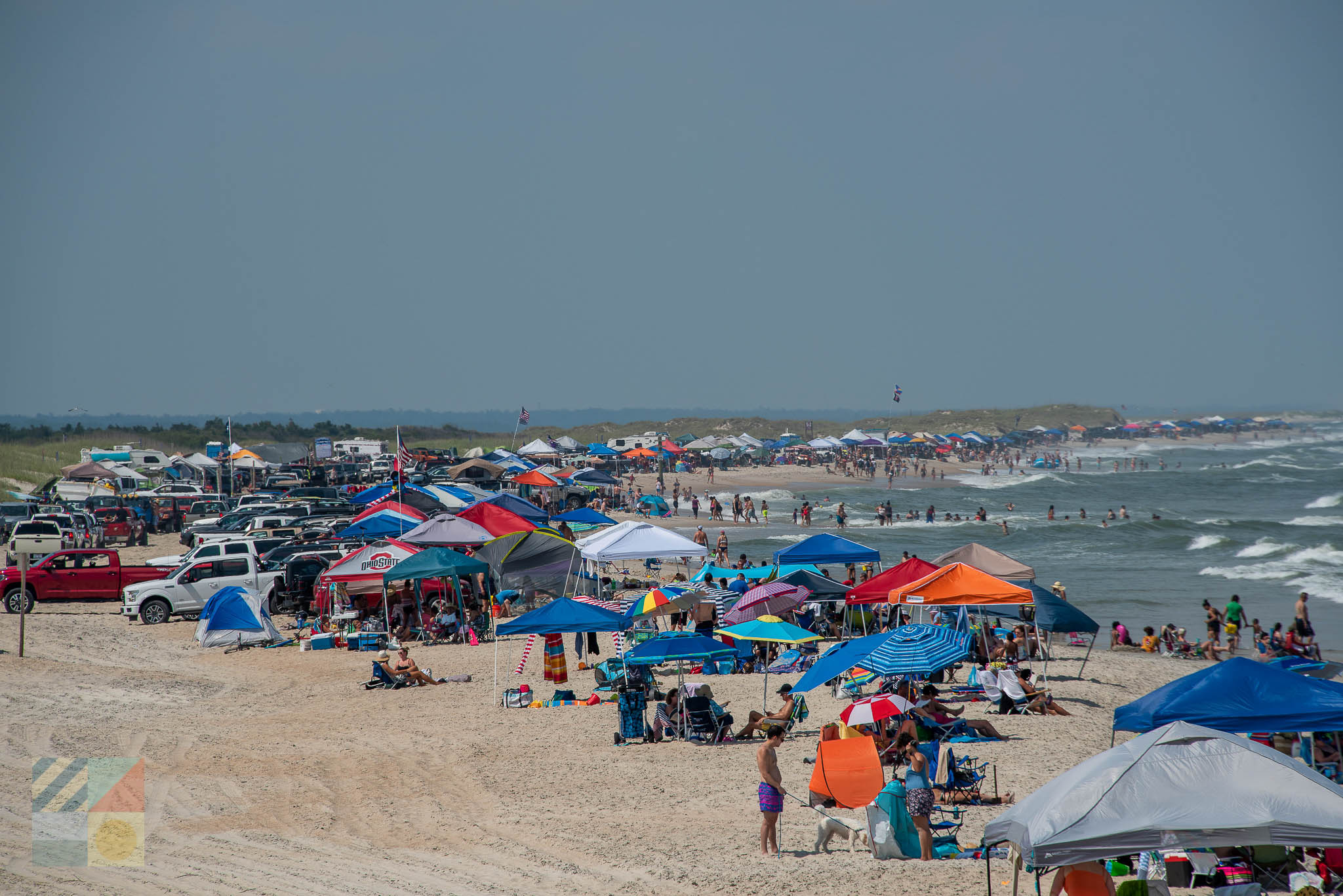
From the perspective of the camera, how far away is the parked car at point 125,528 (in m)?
31.7

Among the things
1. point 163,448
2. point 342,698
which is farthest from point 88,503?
point 163,448

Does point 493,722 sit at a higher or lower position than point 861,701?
lower

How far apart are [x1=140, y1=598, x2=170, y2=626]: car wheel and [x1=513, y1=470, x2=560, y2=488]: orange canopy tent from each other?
19723 millimetres

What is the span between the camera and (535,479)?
40906mm

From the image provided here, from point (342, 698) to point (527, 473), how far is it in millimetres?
27278

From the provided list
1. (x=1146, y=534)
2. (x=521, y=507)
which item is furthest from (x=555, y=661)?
(x=1146, y=534)

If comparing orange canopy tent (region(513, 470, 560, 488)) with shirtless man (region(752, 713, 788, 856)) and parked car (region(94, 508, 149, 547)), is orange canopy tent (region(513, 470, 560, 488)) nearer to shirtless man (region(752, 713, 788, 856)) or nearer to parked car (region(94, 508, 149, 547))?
parked car (region(94, 508, 149, 547))

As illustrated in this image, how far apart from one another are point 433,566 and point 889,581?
8714 mm

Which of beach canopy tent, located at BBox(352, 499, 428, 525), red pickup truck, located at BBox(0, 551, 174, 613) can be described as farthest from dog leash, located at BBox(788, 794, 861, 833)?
beach canopy tent, located at BBox(352, 499, 428, 525)

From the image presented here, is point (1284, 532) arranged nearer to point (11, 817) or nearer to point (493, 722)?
point (493, 722)

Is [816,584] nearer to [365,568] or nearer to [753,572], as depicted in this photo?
[753,572]

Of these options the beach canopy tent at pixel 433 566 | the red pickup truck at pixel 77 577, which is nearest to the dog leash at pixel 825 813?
the beach canopy tent at pixel 433 566

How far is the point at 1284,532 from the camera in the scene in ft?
140

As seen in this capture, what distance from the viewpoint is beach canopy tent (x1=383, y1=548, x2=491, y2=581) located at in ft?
62.8
